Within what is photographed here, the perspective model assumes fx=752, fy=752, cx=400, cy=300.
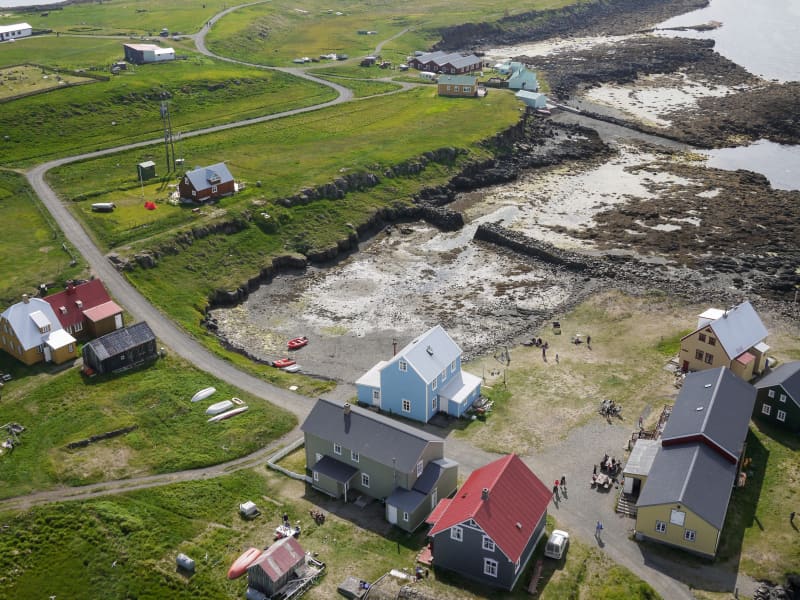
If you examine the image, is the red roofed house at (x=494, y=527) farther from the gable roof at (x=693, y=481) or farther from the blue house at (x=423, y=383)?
the blue house at (x=423, y=383)

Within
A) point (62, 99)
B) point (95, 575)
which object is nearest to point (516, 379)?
point (95, 575)

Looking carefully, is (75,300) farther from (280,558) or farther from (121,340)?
(280,558)

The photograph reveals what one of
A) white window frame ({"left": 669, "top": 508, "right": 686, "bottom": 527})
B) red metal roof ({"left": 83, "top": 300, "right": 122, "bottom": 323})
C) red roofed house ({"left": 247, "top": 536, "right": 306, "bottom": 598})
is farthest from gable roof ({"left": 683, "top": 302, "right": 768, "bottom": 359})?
red metal roof ({"left": 83, "top": 300, "right": 122, "bottom": 323})

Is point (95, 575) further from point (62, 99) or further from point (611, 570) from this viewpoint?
point (62, 99)

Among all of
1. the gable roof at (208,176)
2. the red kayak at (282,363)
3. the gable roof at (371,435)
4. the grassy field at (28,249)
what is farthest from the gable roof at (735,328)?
the grassy field at (28,249)

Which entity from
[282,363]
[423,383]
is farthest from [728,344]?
[282,363]

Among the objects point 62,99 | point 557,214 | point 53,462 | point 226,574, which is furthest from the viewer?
point 62,99
